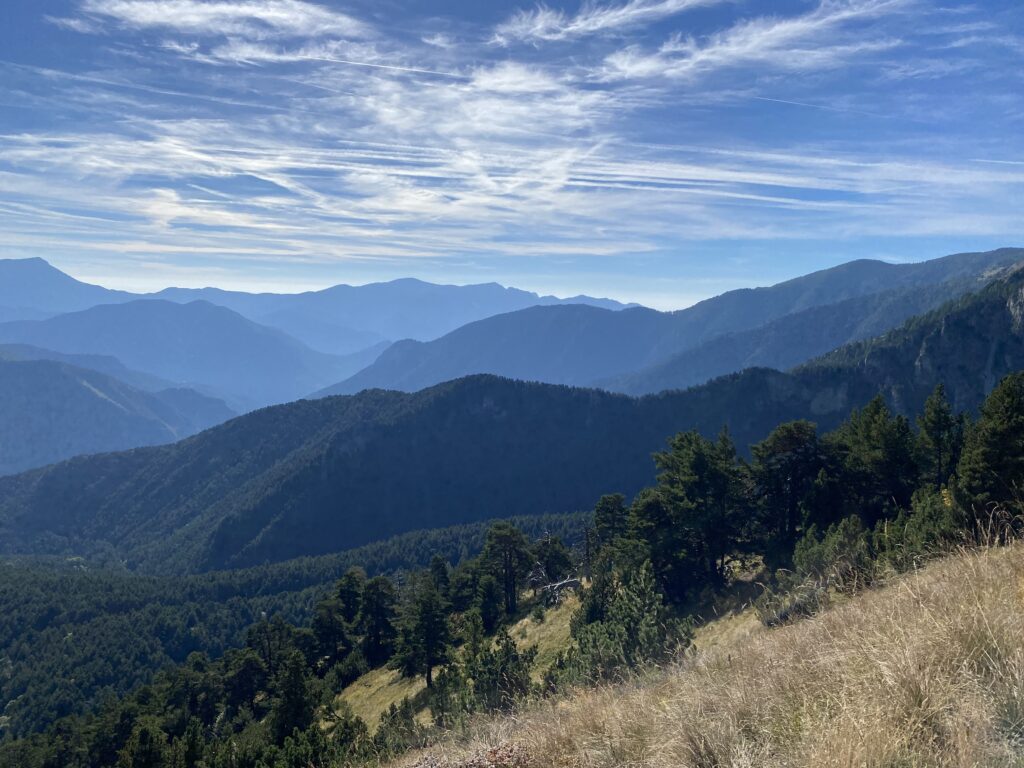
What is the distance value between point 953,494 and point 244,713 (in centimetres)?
5097

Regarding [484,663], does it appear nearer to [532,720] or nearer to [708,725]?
[532,720]

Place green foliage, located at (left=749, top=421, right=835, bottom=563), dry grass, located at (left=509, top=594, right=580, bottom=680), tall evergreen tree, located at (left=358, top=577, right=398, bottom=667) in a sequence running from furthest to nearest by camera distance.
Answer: tall evergreen tree, located at (left=358, top=577, right=398, bottom=667) → dry grass, located at (left=509, top=594, right=580, bottom=680) → green foliage, located at (left=749, top=421, right=835, bottom=563)

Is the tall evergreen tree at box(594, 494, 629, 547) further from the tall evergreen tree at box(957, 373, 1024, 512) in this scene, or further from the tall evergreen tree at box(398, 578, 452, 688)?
the tall evergreen tree at box(957, 373, 1024, 512)

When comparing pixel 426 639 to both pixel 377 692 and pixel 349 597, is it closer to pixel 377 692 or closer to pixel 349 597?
pixel 377 692

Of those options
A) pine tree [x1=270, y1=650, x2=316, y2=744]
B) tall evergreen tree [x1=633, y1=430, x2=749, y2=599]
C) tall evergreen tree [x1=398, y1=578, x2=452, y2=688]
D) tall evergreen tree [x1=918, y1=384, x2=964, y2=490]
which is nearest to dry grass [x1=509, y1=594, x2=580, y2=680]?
tall evergreen tree [x1=398, y1=578, x2=452, y2=688]

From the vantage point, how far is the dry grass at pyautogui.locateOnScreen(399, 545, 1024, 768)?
4949 mm

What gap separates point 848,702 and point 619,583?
33.1 meters

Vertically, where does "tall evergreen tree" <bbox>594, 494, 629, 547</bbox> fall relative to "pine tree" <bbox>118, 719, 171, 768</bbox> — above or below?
above

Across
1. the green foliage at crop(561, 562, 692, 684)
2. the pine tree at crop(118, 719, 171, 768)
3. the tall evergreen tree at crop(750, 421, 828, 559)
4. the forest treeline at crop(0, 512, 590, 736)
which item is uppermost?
the tall evergreen tree at crop(750, 421, 828, 559)

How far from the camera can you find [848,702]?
5910 millimetres

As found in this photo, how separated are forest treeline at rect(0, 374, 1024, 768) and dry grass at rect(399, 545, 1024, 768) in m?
3.43

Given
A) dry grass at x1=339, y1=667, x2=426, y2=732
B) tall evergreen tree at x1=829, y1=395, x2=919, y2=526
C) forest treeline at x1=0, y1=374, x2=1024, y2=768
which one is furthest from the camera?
dry grass at x1=339, y1=667, x2=426, y2=732

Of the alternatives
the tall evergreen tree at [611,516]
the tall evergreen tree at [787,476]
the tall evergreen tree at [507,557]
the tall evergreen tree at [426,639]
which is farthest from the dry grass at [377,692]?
the tall evergreen tree at [787,476]

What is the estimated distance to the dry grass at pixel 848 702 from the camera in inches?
195
